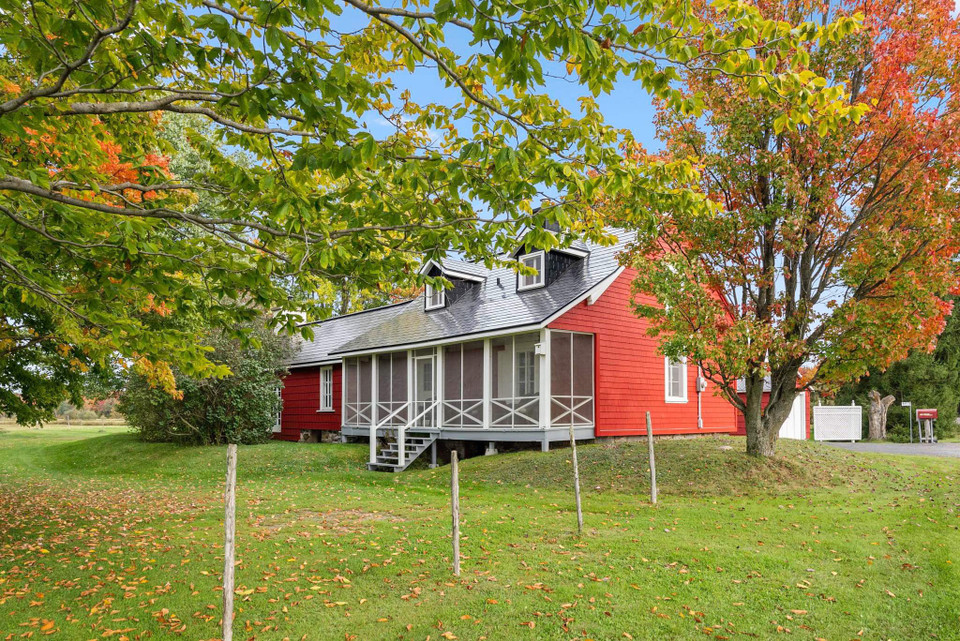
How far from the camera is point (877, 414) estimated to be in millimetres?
29250

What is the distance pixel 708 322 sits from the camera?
13000mm

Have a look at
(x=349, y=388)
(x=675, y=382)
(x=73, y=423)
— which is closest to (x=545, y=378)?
(x=675, y=382)

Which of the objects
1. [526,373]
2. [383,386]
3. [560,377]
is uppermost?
[526,373]

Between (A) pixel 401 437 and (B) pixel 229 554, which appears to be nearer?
(B) pixel 229 554

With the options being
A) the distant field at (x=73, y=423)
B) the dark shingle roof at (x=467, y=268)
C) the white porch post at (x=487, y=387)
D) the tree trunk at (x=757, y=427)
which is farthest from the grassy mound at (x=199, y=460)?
the distant field at (x=73, y=423)

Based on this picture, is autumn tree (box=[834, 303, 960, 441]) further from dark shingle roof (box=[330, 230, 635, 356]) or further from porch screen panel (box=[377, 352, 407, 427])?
porch screen panel (box=[377, 352, 407, 427])

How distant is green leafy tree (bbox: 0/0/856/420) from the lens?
4.94m

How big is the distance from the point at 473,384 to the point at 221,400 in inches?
361

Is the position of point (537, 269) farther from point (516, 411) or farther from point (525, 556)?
point (525, 556)

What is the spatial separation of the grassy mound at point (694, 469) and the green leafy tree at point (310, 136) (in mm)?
7293

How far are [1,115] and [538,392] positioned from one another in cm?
1412

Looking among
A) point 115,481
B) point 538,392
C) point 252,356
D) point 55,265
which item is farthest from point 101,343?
point 252,356

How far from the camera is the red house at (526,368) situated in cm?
1767

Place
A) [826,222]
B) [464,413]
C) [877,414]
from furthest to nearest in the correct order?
[877,414] → [464,413] → [826,222]
